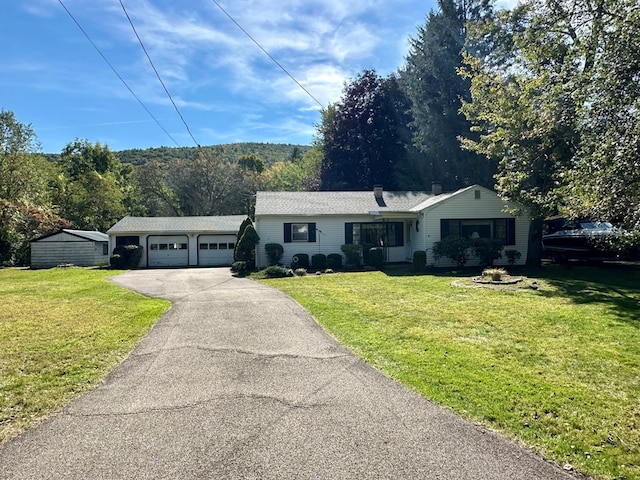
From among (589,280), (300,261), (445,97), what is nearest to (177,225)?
(300,261)

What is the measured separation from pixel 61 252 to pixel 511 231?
2473cm

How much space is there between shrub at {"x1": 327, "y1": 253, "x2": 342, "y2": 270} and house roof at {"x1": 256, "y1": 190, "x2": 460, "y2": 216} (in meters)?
2.15

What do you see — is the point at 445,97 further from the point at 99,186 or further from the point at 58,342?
the point at 99,186

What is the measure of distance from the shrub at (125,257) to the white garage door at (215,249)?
3.36 meters

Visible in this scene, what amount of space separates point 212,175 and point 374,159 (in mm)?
17086

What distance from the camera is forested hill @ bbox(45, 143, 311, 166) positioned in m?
43.5

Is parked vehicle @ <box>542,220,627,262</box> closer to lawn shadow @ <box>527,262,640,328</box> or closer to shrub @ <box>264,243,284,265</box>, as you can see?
lawn shadow @ <box>527,262,640,328</box>

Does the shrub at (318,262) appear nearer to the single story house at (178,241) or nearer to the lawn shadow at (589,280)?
the lawn shadow at (589,280)

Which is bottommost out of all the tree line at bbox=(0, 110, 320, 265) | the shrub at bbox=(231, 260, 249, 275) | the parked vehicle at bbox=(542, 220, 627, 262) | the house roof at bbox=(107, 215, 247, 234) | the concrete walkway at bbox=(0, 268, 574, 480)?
the concrete walkway at bbox=(0, 268, 574, 480)

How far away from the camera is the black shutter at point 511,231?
60.8 ft

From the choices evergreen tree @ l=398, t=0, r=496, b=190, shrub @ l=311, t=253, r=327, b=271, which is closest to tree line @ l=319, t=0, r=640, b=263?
evergreen tree @ l=398, t=0, r=496, b=190

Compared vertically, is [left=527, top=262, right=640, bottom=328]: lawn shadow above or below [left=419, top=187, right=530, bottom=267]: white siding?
below

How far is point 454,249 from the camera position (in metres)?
16.8

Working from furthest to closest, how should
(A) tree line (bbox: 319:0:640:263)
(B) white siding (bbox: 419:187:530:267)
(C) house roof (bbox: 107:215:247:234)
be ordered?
(C) house roof (bbox: 107:215:247:234) < (B) white siding (bbox: 419:187:530:267) < (A) tree line (bbox: 319:0:640:263)
